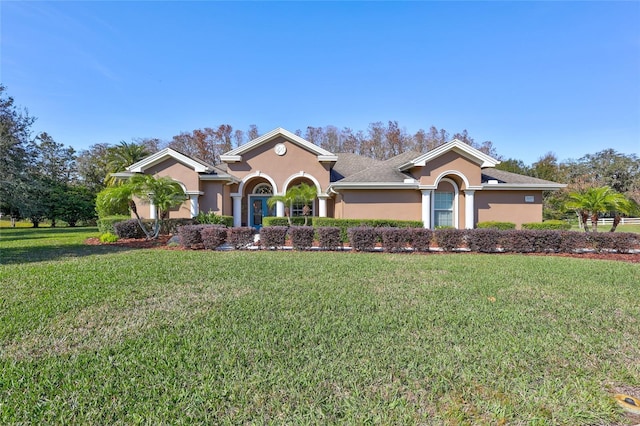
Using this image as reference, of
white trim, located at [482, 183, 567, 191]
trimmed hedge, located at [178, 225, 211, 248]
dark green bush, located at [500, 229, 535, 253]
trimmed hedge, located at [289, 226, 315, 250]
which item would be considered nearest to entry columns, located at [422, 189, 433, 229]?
white trim, located at [482, 183, 567, 191]

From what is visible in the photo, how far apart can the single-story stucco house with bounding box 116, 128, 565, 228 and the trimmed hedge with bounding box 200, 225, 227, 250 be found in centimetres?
657

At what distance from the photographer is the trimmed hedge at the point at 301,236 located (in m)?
11.8

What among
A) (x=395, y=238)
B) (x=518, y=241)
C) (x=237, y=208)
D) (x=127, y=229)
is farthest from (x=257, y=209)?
(x=518, y=241)

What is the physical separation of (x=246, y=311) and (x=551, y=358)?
14.0 ft

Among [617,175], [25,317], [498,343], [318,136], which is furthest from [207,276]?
[617,175]

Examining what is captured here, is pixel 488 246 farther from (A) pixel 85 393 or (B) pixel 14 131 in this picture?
(B) pixel 14 131

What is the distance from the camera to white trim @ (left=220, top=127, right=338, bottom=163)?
1909 cm

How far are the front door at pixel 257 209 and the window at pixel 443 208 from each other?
11082mm

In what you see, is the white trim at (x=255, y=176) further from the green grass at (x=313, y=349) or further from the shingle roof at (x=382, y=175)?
the green grass at (x=313, y=349)

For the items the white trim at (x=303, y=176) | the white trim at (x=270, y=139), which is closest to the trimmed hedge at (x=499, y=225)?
the white trim at (x=270, y=139)

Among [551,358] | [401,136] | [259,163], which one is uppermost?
[401,136]

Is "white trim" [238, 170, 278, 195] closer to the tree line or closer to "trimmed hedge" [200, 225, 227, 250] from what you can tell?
"trimmed hedge" [200, 225, 227, 250]

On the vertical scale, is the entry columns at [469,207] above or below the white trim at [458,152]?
below

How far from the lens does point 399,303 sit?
17.6 ft
